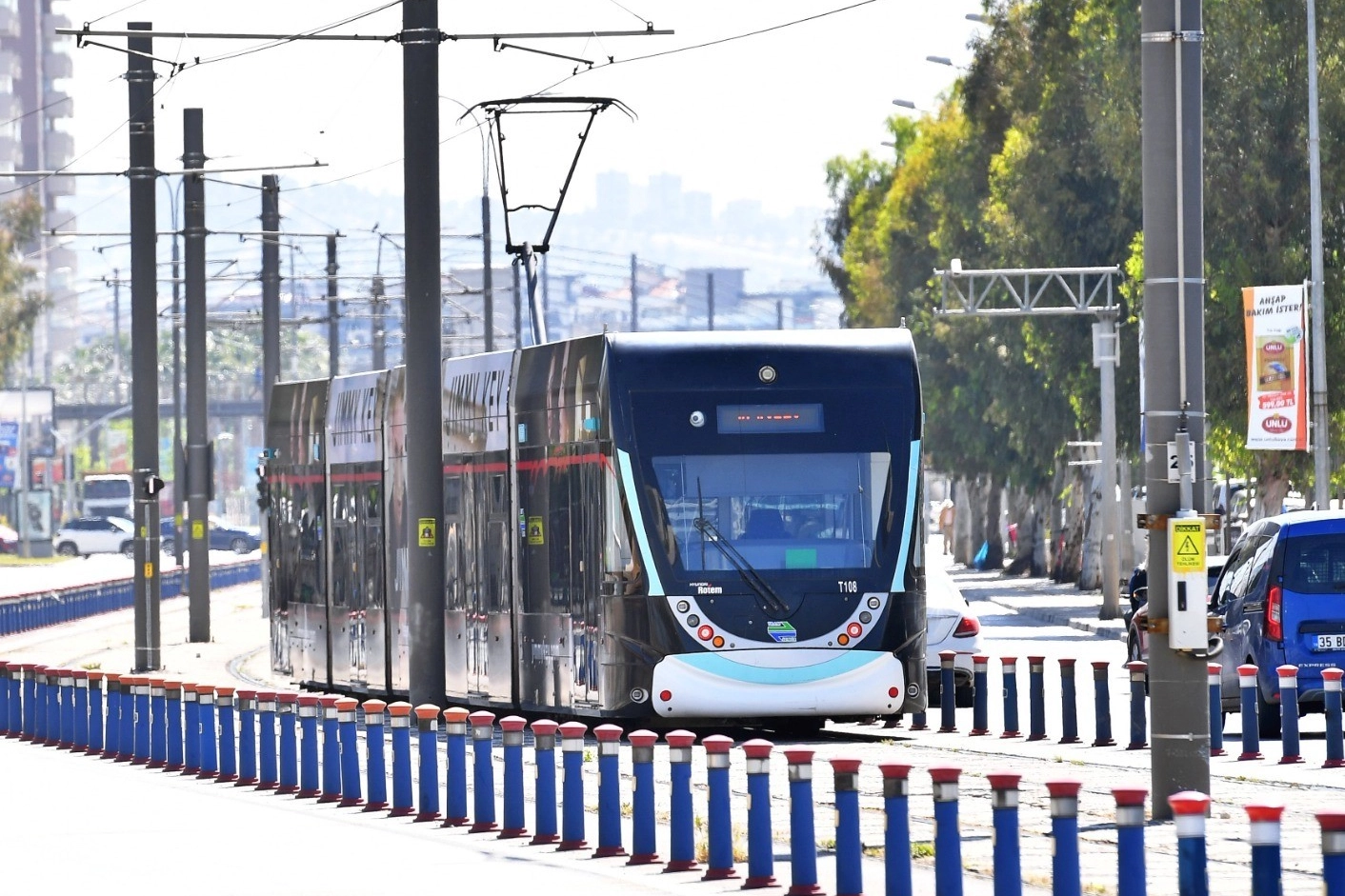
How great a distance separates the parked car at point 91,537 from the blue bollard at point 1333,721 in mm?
101146

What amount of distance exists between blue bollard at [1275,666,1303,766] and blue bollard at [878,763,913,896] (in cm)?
810

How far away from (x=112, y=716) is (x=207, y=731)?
2.75 metres

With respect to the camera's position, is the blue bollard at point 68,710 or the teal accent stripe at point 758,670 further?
the blue bollard at point 68,710

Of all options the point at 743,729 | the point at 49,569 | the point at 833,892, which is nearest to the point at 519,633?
the point at 743,729

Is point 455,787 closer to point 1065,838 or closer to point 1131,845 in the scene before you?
point 1065,838

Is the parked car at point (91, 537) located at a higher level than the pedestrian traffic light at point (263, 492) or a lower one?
lower

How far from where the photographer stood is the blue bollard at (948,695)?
76.2 ft

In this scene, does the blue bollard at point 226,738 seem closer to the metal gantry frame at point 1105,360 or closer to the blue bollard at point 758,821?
the blue bollard at point 758,821

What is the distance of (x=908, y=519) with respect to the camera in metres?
20.8

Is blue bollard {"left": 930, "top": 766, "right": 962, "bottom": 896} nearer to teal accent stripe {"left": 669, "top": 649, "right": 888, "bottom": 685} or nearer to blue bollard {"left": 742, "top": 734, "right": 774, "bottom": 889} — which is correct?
blue bollard {"left": 742, "top": 734, "right": 774, "bottom": 889}

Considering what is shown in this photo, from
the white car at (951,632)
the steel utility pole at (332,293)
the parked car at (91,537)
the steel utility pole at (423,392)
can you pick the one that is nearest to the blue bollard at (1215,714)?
the white car at (951,632)

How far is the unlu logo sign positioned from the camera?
120ft

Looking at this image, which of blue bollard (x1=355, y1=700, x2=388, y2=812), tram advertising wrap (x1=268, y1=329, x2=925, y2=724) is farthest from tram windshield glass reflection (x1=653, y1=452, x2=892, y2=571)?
blue bollard (x1=355, y1=700, x2=388, y2=812)

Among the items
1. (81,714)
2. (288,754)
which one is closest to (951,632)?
(81,714)
